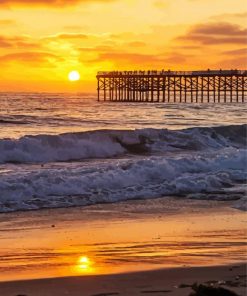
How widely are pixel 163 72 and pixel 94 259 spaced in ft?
205

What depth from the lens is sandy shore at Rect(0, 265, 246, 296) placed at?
6031 mm

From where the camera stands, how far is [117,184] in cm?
1500

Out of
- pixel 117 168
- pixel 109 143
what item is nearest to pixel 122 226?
pixel 117 168

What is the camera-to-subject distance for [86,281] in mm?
6383

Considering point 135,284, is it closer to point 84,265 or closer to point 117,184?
point 84,265

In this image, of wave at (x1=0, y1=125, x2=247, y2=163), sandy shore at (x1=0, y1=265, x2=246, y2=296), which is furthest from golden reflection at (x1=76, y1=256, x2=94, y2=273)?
wave at (x1=0, y1=125, x2=247, y2=163)

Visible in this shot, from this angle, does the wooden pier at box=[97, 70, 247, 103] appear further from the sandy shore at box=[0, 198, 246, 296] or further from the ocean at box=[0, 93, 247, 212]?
the sandy shore at box=[0, 198, 246, 296]

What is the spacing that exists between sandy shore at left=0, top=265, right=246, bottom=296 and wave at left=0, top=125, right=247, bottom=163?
1443cm

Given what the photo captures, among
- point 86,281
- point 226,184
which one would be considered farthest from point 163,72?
point 86,281

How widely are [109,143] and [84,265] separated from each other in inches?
726

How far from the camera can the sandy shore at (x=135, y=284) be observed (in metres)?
6.03

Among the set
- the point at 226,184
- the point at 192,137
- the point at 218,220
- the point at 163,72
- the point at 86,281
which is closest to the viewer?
the point at 86,281

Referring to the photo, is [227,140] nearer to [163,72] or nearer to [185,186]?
[185,186]

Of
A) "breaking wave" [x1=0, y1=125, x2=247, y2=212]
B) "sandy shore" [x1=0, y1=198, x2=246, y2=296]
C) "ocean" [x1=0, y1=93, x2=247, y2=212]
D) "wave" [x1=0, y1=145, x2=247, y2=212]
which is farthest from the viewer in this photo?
"ocean" [x1=0, y1=93, x2=247, y2=212]
